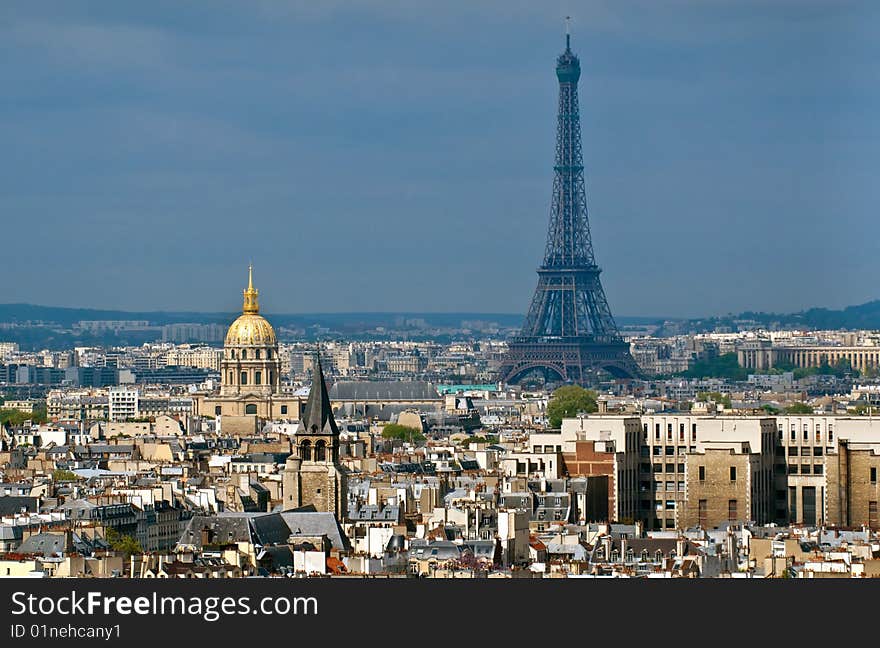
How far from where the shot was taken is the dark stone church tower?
64.7m

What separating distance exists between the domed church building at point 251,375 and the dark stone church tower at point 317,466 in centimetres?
6390

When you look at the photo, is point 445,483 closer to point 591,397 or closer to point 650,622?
point 650,622

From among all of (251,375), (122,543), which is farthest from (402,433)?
(122,543)

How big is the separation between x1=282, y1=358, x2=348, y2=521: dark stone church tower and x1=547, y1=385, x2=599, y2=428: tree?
4779 centimetres

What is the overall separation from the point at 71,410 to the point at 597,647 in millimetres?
126229

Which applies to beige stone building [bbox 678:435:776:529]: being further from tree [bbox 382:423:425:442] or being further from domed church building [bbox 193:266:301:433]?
domed church building [bbox 193:266:301:433]

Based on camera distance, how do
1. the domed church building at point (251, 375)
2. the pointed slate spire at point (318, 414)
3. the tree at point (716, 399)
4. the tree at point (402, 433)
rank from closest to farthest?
the pointed slate spire at point (318, 414), the tree at point (716, 399), the tree at point (402, 433), the domed church building at point (251, 375)

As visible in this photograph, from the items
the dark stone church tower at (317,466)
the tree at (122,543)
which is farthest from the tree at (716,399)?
the tree at (122,543)

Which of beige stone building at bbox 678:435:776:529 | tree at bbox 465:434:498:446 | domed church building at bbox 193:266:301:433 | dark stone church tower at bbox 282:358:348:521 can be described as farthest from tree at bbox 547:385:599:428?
dark stone church tower at bbox 282:358:348:521

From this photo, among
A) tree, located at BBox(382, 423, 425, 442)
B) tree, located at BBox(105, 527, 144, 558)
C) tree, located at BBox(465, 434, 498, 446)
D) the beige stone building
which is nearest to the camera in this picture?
tree, located at BBox(105, 527, 144, 558)

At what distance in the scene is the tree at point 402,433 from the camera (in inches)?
4579

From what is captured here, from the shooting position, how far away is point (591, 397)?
133 meters

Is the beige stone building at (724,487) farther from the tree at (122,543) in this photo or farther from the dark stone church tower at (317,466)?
the tree at (122,543)

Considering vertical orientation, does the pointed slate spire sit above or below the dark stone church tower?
above
